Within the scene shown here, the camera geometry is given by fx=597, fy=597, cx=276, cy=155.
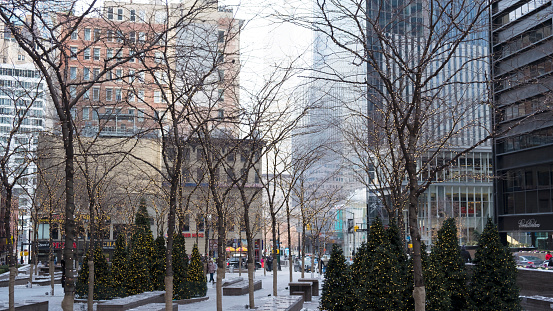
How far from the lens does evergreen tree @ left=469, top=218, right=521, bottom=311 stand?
56.3ft

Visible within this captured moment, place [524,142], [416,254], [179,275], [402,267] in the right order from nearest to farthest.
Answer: [416,254] < [402,267] < [179,275] < [524,142]

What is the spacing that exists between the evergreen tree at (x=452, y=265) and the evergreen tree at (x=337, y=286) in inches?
112

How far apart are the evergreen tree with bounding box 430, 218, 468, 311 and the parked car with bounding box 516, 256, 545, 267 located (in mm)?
28605

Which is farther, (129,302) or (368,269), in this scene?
(129,302)

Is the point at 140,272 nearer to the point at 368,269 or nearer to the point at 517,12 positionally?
the point at 368,269

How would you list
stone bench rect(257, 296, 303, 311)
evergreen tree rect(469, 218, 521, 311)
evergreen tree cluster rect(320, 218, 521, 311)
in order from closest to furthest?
evergreen tree cluster rect(320, 218, 521, 311), evergreen tree rect(469, 218, 521, 311), stone bench rect(257, 296, 303, 311)

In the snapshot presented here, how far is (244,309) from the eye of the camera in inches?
784

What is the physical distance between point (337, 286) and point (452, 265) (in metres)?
3.69

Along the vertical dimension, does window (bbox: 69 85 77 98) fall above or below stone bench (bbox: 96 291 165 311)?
above

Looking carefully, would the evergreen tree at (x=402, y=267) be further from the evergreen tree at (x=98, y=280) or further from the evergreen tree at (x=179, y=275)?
the evergreen tree at (x=98, y=280)

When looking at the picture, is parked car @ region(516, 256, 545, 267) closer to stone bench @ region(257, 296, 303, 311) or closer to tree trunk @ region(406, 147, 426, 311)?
stone bench @ region(257, 296, 303, 311)

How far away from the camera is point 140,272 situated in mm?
24781

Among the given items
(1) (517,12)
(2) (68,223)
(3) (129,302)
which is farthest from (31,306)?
(1) (517,12)

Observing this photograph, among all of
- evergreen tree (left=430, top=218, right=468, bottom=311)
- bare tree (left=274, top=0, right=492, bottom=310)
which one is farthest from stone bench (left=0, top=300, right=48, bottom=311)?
evergreen tree (left=430, top=218, right=468, bottom=311)
